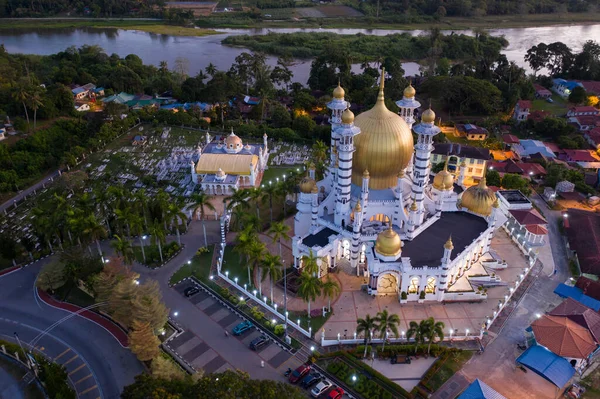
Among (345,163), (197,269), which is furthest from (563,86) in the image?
(197,269)

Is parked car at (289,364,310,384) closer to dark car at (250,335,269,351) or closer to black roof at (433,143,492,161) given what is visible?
dark car at (250,335,269,351)

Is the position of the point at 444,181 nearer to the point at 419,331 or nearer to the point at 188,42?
the point at 419,331

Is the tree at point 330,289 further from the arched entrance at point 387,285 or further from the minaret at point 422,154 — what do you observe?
the minaret at point 422,154

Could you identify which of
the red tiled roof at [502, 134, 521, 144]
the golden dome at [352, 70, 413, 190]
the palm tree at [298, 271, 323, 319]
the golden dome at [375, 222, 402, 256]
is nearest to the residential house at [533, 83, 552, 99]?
the red tiled roof at [502, 134, 521, 144]

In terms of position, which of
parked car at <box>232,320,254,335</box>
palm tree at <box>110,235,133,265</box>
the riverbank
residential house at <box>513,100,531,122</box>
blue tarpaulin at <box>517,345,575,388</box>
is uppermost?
the riverbank

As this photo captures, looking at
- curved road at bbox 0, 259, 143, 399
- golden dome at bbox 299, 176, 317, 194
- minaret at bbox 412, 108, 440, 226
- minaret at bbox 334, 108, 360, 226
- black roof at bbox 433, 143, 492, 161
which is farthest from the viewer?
black roof at bbox 433, 143, 492, 161

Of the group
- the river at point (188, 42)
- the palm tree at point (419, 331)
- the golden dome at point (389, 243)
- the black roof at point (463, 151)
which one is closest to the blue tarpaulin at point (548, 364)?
the palm tree at point (419, 331)
